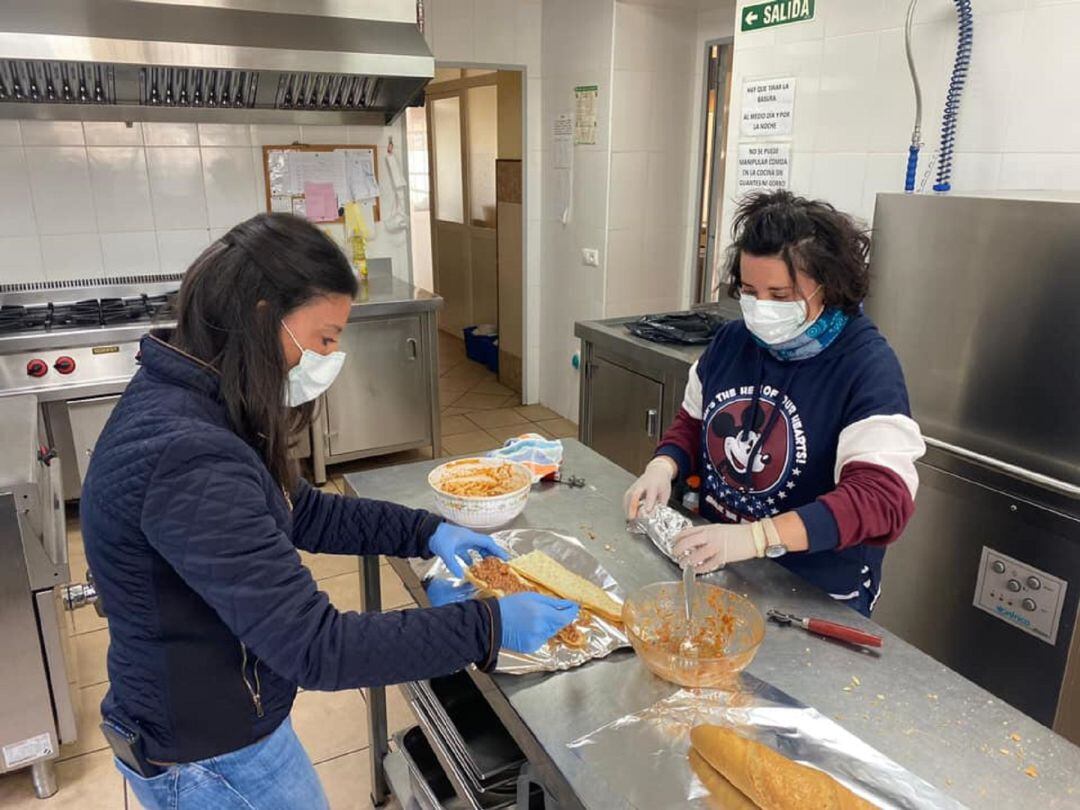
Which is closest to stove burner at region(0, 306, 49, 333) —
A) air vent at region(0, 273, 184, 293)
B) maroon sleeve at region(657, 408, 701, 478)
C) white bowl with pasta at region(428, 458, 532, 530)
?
air vent at region(0, 273, 184, 293)

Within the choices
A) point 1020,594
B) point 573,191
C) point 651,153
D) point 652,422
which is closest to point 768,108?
point 651,153

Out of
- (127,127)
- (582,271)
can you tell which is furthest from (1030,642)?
(127,127)

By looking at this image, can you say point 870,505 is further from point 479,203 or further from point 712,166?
point 479,203

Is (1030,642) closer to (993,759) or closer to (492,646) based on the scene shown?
(993,759)

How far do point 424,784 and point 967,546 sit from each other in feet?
4.77

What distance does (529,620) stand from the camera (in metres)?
1.09

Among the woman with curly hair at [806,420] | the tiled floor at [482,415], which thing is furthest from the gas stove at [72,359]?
the woman with curly hair at [806,420]

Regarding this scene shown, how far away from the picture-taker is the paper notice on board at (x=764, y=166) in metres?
2.92

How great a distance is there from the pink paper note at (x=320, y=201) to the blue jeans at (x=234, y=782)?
318 centimetres

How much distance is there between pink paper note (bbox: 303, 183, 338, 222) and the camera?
3.92m

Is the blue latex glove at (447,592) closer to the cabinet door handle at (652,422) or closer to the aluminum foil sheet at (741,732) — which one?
the aluminum foil sheet at (741,732)

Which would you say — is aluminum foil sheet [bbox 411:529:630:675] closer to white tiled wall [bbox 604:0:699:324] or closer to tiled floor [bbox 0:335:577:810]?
tiled floor [bbox 0:335:577:810]

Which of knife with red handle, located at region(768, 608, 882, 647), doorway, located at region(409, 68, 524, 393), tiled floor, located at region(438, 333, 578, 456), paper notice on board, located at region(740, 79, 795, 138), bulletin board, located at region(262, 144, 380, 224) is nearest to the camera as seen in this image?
knife with red handle, located at region(768, 608, 882, 647)

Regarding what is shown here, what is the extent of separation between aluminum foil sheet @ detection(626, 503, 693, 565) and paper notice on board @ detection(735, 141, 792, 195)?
1813 millimetres
